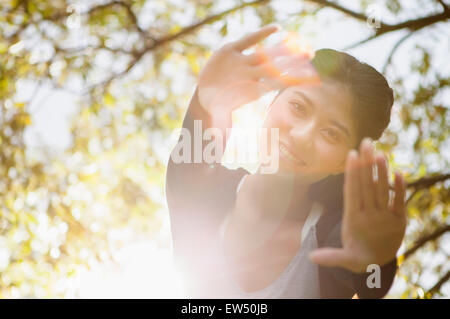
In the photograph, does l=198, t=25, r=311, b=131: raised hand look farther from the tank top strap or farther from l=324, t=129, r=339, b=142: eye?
the tank top strap

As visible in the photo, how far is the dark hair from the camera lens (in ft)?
3.94

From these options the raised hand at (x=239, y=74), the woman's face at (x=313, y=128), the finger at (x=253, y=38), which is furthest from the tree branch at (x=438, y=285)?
the finger at (x=253, y=38)

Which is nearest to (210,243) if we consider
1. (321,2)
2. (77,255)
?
(77,255)

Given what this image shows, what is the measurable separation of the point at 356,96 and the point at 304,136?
24 cm

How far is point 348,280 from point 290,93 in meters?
0.53

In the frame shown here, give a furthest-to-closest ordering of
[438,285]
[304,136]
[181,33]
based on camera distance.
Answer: [181,33] → [438,285] → [304,136]

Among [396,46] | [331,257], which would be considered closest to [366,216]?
[331,257]

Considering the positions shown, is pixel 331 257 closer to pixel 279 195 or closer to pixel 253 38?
pixel 279 195

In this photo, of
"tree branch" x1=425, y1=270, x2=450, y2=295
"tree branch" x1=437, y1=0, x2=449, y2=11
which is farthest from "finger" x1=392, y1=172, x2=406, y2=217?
"tree branch" x1=437, y1=0, x2=449, y2=11

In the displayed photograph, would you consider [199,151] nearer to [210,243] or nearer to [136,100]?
[210,243]

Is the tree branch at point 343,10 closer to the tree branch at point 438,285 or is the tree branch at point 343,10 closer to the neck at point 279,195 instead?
the tree branch at point 438,285

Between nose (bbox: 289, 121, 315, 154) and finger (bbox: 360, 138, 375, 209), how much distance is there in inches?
9.4

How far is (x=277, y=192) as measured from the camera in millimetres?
1171

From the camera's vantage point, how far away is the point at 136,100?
3.80m
